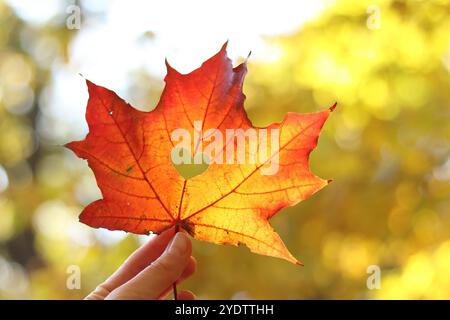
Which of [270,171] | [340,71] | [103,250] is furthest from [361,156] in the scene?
[270,171]

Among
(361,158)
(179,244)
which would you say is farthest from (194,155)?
(361,158)

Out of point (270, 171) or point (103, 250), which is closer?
point (270, 171)

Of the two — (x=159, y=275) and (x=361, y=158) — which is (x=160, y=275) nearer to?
(x=159, y=275)

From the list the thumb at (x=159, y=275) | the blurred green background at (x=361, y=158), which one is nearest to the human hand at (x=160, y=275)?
the thumb at (x=159, y=275)

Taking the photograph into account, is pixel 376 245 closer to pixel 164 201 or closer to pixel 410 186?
pixel 410 186

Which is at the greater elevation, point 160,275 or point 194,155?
point 194,155

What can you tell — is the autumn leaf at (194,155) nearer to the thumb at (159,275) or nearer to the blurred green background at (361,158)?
the thumb at (159,275)

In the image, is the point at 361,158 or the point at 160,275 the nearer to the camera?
the point at 160,275
